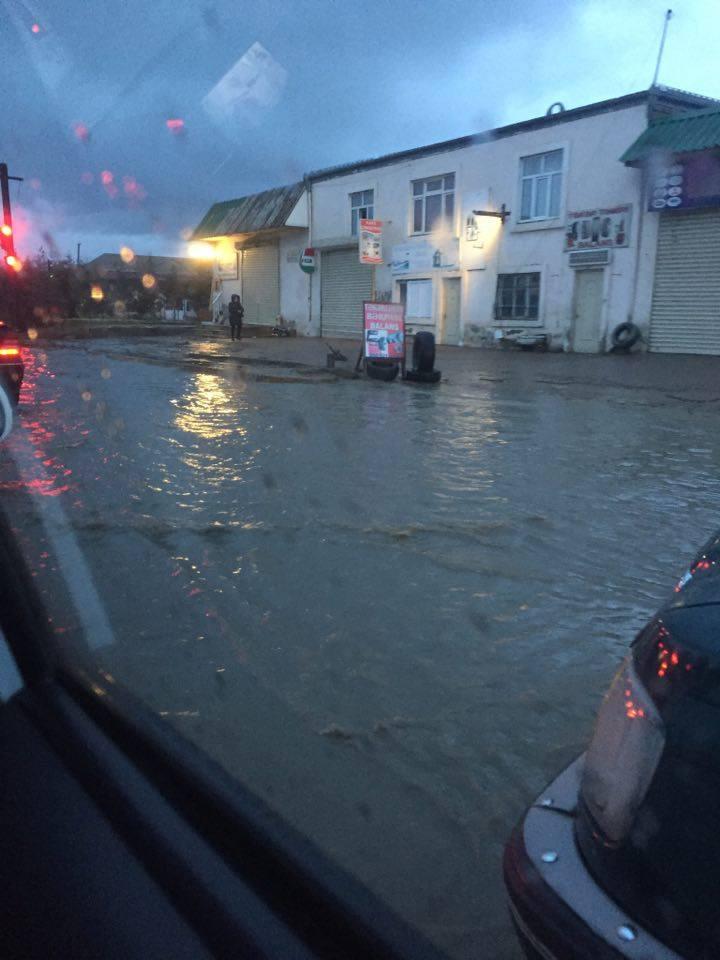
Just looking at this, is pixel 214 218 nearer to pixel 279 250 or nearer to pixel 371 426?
pixel 279 250

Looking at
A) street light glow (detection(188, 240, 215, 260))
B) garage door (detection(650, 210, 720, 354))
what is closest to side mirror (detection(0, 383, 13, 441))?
garage door (detection(650, 210, 720, 354))

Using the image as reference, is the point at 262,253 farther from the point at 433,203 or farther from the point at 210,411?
the point at 210,411

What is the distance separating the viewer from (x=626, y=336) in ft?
67.1

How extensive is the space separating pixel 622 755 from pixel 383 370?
13512 mm

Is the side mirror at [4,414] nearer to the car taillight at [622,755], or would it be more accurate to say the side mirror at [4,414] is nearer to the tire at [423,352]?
the car taillight at [622,755]

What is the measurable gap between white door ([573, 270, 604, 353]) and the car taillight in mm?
21428

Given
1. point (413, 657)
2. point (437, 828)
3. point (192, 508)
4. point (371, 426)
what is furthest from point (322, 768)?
point (371, 426)

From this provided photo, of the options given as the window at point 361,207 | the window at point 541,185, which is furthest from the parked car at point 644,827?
the window at point 361,207

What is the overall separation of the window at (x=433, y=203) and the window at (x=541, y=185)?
310cm

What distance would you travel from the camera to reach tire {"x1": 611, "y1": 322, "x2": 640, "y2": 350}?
800 inches

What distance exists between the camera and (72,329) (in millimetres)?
32250

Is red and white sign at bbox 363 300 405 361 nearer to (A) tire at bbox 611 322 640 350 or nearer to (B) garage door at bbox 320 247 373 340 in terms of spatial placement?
(A) tire at bbox 611 322 640 350

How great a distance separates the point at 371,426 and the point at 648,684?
8.04 m

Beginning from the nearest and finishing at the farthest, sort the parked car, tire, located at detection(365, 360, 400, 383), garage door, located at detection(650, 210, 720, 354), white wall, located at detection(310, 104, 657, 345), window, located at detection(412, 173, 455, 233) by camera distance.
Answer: the parked car, tire, located at detection(365, 360, 400, 383), garage door, located at detection(650, 210, 720, 354), white wall, located at detection(310, 104, 657, 345), window, located at detection(412, 173, 455, 233)
